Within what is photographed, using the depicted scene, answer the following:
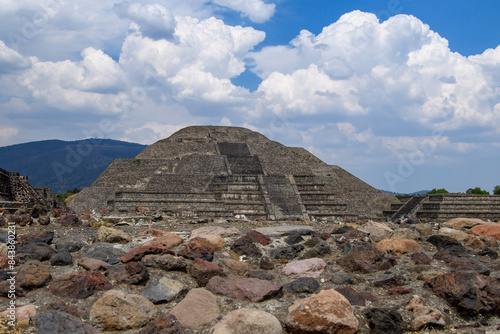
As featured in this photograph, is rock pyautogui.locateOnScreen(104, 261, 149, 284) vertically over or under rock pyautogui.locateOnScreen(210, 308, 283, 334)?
over

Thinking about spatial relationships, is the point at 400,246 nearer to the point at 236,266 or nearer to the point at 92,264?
the point at 236,266

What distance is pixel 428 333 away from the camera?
584 centimetres

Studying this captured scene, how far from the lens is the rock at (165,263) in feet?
22.8

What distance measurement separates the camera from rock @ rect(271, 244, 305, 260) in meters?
8.10

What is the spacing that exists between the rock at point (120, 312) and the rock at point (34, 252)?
192 cm

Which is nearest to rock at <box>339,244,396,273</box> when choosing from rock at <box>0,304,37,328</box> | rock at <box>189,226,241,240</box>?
rock at <box>189,226,241,240</box>

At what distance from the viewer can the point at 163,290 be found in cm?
636

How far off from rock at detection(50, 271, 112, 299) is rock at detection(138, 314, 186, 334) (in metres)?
1.10

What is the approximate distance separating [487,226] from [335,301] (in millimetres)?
6395

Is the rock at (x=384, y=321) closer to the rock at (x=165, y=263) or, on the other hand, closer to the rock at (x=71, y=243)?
the rock at (x=165, y=263)

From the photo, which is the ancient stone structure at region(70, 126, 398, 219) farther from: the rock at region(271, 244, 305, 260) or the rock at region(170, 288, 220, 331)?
the rock at region(170, 288, 220, 331)

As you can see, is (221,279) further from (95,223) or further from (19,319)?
(95,223)

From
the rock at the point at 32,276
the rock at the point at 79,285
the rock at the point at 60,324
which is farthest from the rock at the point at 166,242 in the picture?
the rock at the point at 60,324

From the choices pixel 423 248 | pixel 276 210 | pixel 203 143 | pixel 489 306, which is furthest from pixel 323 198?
pixel 489 306
